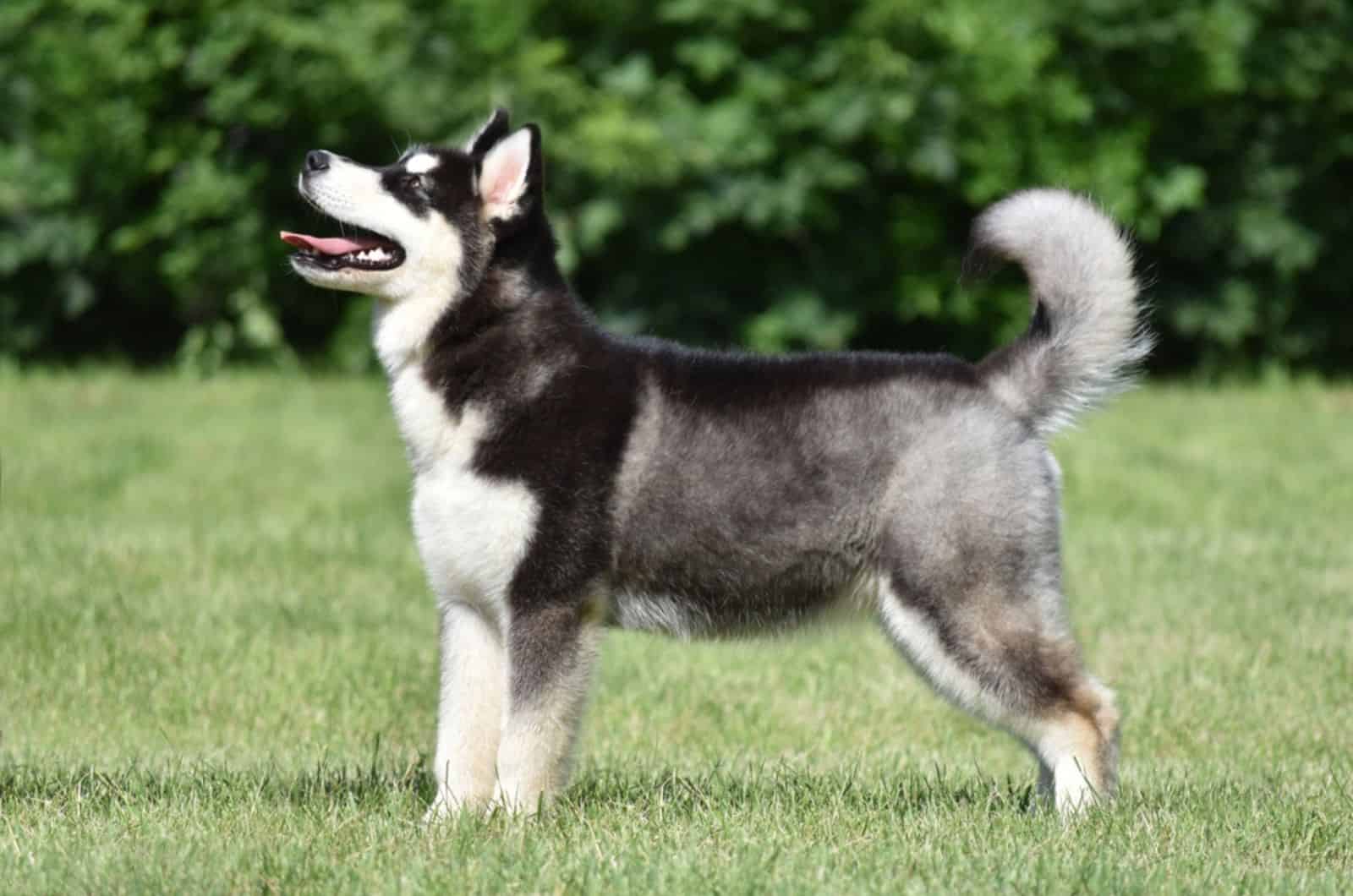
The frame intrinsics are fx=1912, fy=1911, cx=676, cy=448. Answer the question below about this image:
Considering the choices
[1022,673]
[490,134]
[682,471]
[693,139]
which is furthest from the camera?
[693,139]

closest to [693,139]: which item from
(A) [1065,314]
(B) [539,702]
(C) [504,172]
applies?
(C) [504,172]

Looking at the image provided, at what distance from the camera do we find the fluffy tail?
5.05m

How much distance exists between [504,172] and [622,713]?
228 cm

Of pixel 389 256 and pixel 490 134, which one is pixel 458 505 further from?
pixel 490 134

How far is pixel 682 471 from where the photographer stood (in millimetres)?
5008

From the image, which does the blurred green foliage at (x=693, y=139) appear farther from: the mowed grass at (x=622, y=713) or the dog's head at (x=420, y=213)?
the dog's head at (x=420, y=213)

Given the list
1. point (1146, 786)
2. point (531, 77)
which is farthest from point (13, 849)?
point (531, 77)

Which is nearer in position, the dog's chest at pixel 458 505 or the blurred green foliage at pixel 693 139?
the dog's chest at pixel 458 505

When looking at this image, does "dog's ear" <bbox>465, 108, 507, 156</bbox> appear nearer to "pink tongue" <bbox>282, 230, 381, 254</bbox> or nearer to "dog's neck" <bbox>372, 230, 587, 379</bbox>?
"dog's neck" <bbox>372, 230, 587, 379</bbox>

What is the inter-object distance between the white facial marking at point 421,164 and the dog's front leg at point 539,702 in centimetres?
122

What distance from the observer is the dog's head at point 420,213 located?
5.00 meters

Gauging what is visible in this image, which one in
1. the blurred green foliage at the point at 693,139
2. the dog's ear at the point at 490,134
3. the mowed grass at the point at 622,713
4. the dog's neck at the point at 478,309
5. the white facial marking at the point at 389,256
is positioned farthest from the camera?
the blurred green foliage at the point at 693,139

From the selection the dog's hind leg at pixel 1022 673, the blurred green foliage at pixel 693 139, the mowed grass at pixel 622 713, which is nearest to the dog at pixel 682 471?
the dog's hind leg at pixel 1022 673

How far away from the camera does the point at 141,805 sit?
16.4 ft
